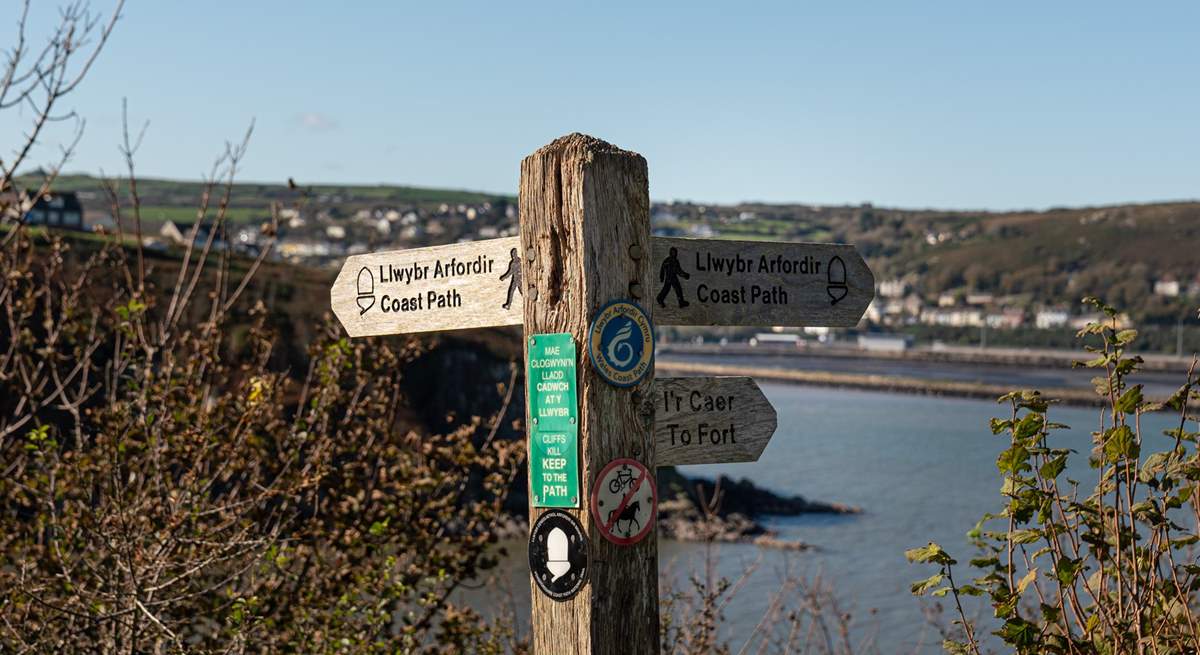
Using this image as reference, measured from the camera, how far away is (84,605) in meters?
5.00

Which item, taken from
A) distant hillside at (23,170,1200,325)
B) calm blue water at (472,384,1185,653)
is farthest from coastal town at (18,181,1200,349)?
calm blue water at (472,384,1185,653)

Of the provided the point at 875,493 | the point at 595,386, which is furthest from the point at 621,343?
the point at 875,493

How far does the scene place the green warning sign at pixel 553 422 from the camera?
290 centimetres

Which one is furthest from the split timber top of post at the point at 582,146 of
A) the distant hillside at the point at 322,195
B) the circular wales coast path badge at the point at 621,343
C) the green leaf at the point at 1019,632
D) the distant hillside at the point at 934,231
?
the distant hillside at the point at 322,195

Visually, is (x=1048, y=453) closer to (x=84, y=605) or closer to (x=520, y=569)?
(x=84, y=605)

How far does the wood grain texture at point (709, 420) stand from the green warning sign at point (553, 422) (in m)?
0.23

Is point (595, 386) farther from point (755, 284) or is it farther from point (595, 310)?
point (755, 284)

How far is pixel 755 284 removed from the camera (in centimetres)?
327

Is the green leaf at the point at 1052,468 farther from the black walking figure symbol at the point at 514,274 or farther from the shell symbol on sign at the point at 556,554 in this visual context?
the black walking figure symbol at the point at 514,274

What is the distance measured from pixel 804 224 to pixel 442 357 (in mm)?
A: 116789

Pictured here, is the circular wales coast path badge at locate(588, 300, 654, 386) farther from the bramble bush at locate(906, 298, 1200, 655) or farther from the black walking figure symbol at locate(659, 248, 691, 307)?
the bramble bush at locate(906, 298, 1200, 655)

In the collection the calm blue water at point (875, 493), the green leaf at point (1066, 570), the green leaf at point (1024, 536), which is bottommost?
the calm blue water at point (875, 493)

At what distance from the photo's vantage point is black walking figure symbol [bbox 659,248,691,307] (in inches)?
122

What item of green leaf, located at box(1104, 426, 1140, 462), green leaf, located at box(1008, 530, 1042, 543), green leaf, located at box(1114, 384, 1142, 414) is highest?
green leaf, located at box(1114, 384, 1142, 414)
